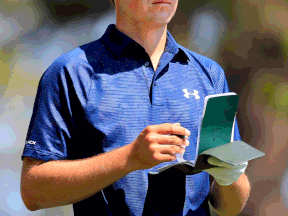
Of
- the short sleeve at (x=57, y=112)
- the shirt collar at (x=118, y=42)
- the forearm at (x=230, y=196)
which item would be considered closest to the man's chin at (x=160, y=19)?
the shirt collar at (x=118, y=42)

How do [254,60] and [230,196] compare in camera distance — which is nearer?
[230,196]

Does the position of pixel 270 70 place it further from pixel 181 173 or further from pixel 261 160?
pixel 181 173

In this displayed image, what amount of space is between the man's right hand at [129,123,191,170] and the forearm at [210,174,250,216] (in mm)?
437

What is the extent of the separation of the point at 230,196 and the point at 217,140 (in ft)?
1.07

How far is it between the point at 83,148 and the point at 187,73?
473mm

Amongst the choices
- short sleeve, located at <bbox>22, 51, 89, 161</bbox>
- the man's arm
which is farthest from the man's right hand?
short sleeve, located at <bbox>22, 51, 89, 161</bbox>

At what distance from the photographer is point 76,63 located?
4.47ft

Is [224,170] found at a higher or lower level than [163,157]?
lower

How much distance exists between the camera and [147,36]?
149cm

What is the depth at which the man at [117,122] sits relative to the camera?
48.3 inches

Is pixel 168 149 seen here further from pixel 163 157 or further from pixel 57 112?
pixel 57 112

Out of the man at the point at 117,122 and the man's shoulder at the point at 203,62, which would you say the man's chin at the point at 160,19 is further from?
the man's shoulder at the point at 203,62

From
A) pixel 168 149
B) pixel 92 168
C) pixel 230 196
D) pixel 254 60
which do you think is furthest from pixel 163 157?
pixel 254 60

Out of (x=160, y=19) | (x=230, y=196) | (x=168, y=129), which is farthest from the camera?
(x=230, y=196)
